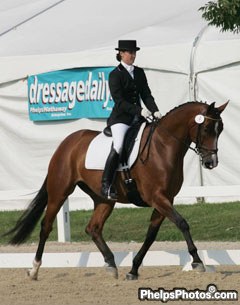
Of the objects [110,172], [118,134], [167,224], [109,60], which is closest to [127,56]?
[118,134]

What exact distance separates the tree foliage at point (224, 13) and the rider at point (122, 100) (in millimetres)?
1755

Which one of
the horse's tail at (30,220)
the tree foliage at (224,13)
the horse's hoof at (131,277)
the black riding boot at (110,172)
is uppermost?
the tree foliage at (224,13)

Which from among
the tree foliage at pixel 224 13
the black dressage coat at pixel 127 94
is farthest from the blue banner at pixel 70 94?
the black dressage coat at pixel 127 94

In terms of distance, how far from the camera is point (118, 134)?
11.3 m

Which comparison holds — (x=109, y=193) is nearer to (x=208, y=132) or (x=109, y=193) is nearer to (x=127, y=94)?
(x=127, y=94)

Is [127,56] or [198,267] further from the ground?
[127,56]

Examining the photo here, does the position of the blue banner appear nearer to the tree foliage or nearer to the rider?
the tree foliage

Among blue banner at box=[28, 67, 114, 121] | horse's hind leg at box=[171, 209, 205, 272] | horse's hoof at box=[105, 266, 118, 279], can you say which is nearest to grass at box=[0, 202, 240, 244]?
blue banner at box=[28, 67, 114, 121]

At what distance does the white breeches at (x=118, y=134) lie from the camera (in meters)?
11.3

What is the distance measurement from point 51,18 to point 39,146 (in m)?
3.61

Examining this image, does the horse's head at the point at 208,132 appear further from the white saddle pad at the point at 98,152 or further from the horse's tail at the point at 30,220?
the horse's tail at the point at 30,220

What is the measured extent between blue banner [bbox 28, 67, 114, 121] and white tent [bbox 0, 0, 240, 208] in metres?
0.15

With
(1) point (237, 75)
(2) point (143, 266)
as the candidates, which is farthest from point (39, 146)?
(2) point (143, 266)

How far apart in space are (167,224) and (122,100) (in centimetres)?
583
